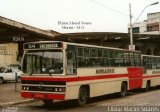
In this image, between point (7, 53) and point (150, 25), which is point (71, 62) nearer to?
point (7, 53)

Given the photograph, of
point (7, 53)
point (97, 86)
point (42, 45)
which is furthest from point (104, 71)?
point (7, 53)

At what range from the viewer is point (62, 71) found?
1536 cm

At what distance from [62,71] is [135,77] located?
969cm

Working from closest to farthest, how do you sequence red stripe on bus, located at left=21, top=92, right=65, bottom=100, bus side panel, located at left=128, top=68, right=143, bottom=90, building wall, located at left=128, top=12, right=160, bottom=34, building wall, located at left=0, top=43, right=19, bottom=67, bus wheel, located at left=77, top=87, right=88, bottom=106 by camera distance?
red stripe on bus, located at left=21, top=92, right=65, bottom=100, bus wheel, located at left=77, top=87, right=88, bottom=106, bus side panel, located at left=128, top=68, right=143, bottom=90, building wall, located at left=0, top=43, right=19, bottom=67, building wall, located at left=128, top=12, right=160, bottom=34

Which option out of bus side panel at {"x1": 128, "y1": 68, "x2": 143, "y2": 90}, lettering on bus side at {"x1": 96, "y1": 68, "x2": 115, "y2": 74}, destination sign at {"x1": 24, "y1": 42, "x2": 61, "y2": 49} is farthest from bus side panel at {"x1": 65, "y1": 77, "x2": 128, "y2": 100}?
destination sign at {"x1": 24, "y1": 42, "x2": 61, "y2": 49}

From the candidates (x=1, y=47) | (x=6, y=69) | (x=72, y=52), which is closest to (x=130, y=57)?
(x=72, y=52)

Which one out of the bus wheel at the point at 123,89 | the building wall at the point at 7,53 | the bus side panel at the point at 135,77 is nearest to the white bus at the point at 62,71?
the bus wheel at the point at 123,89

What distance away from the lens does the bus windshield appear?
50.9 ft

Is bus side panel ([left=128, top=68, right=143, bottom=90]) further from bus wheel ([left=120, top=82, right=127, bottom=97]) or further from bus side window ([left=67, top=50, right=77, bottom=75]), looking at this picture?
bus side window ([left=67, top=50, right=77, bottom=75])

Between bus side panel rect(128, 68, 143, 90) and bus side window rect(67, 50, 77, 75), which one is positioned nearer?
bus side window rect(67, 50, 77, 75)

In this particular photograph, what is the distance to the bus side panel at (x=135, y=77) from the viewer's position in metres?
23.2

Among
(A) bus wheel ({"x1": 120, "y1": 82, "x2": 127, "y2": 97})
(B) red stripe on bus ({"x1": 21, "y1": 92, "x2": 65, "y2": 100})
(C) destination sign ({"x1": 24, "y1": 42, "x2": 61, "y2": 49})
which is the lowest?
(A) bus wheel ({"x1": 120, "y1": 82, "x2": 127, "y2": 97})

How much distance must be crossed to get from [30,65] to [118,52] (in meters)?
6.66

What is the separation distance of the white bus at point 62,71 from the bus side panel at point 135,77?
164 inches
